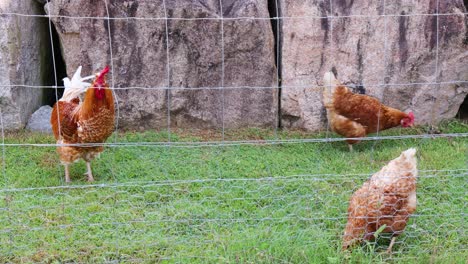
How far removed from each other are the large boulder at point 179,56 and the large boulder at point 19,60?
359 mm

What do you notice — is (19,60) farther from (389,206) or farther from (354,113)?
(389,206)

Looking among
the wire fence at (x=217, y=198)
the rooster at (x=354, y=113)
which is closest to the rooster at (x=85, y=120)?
the wire fence at (x=217, y=198)

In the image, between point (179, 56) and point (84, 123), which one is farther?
point (179, 56)

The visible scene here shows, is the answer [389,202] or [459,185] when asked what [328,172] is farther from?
[389,202]

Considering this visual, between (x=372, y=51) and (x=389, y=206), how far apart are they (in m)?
2.61

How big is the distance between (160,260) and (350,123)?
261 centimetres

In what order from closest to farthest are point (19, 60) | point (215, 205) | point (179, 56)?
point (215, 205) < point (19, 60) < point (179, 56)

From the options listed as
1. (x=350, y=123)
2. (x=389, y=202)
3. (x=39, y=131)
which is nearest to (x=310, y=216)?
(x=389, y=202)

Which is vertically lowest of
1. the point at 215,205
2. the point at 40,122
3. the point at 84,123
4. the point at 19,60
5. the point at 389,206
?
the point at 215,205

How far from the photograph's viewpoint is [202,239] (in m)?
3.94

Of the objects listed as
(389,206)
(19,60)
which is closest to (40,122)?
(19,60)

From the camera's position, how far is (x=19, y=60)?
19.1 ft

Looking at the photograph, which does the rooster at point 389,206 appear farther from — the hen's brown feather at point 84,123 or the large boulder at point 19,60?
the large boulder at point 19,60

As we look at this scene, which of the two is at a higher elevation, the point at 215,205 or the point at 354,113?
the point at 354,113
